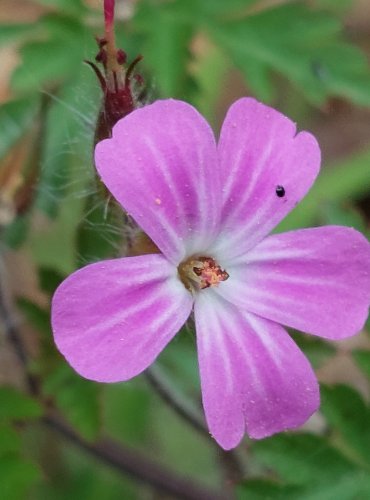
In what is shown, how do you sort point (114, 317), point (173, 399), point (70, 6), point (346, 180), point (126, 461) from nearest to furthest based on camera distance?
point (114, 317)
point (173, 399)
point (70, 6)
point (126, 461)
point (346, 180)

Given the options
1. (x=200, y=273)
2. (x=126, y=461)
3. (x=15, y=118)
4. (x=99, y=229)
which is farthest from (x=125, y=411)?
(x=200, y=273)

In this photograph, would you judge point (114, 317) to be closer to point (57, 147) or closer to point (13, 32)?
point (57, 147)

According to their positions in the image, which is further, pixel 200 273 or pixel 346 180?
pixel 346 180

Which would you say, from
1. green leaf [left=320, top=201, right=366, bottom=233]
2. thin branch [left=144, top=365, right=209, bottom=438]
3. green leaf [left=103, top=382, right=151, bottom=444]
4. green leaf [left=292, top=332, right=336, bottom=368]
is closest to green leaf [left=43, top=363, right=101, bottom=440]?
thin branch [left=144, top=365, right=209, bottom=438]

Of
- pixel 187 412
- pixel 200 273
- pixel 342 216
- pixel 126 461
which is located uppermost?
pixel 200 273

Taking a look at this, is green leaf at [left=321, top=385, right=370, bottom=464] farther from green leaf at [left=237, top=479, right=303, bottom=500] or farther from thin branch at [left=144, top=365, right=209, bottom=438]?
thin branch at [left=144, top=365, right=209, bottom=438]

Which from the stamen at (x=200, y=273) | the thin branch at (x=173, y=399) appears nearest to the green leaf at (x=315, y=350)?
the thin branch at (x=173, y=399)
